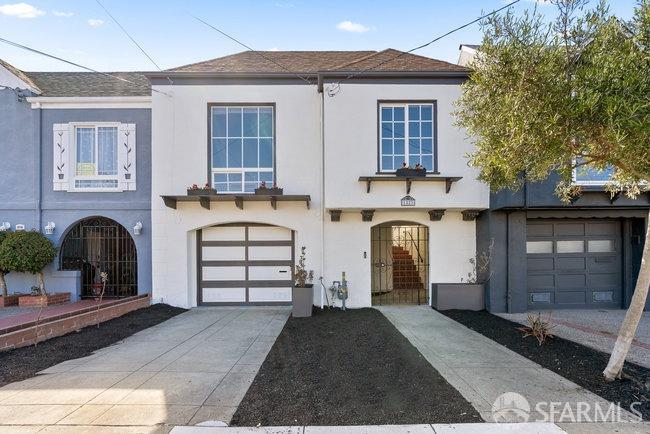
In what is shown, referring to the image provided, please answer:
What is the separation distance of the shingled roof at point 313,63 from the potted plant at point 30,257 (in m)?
5.78

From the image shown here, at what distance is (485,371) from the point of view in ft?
15.6

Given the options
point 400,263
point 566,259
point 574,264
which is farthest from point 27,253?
point 574,264

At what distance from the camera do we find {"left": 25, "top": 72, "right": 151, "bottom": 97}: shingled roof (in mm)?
9930

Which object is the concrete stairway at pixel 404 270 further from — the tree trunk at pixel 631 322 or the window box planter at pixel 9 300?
the window box planter at pixel 9 300

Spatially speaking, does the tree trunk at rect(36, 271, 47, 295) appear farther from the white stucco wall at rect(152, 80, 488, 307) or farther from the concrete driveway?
the concrete driveway

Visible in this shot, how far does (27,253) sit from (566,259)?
13969 millimetres

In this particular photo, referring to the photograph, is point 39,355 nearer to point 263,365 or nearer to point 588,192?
point 263,365

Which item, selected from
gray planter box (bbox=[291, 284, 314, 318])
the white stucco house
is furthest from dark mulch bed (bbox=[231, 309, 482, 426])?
the white stucco house

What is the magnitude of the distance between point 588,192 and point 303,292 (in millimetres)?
6987

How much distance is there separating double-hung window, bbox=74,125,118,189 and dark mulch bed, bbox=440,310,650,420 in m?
10.1

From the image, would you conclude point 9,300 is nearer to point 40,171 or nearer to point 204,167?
point 40,171

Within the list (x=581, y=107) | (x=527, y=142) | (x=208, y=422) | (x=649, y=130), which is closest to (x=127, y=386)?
(x=208, y=422)

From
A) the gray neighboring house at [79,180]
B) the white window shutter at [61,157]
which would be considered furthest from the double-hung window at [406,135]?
the white window shutter at [61,157]

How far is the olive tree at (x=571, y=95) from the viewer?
12.2 feet
